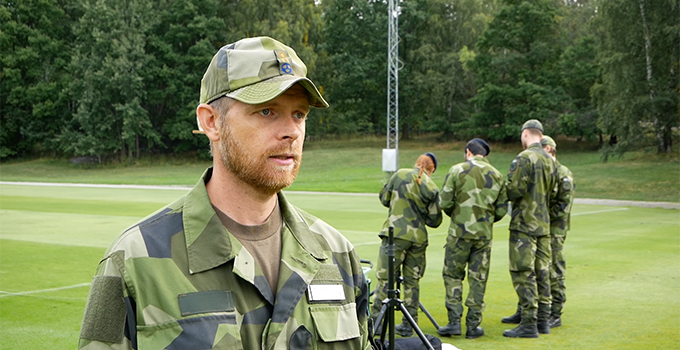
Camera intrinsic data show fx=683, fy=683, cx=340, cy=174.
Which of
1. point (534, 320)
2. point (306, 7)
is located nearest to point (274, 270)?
point (534, 320)

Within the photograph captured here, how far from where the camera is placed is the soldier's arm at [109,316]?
6.48 feet

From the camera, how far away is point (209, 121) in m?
2.30

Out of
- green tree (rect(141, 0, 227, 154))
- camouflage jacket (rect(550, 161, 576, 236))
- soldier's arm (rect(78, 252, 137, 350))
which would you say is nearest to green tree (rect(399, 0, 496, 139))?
green tree (rect(141, 0, 227, 154))

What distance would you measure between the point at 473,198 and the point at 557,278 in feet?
6.36

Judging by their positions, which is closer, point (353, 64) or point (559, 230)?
point (559, 230)

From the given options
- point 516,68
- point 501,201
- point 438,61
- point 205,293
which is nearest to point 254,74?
point 205,293

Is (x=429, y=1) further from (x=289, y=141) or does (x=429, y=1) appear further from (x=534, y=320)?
(x=289, y=141)

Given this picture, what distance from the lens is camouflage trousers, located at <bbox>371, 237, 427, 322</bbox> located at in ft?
28.6

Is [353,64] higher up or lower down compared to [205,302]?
higher up

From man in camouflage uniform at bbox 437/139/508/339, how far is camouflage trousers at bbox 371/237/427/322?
1.18 feet

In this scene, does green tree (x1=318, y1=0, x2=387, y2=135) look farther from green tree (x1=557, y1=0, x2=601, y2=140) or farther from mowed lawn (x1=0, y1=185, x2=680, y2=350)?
mowed lawn (x1=0, y1=185, x2=680, y2=350)

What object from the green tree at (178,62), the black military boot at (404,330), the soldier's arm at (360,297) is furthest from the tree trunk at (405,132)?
the soldier's arm at (360,297)

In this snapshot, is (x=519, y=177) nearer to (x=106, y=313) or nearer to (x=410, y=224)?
(x=410, y=224)

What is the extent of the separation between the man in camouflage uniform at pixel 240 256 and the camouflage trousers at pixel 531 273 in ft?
21.7
